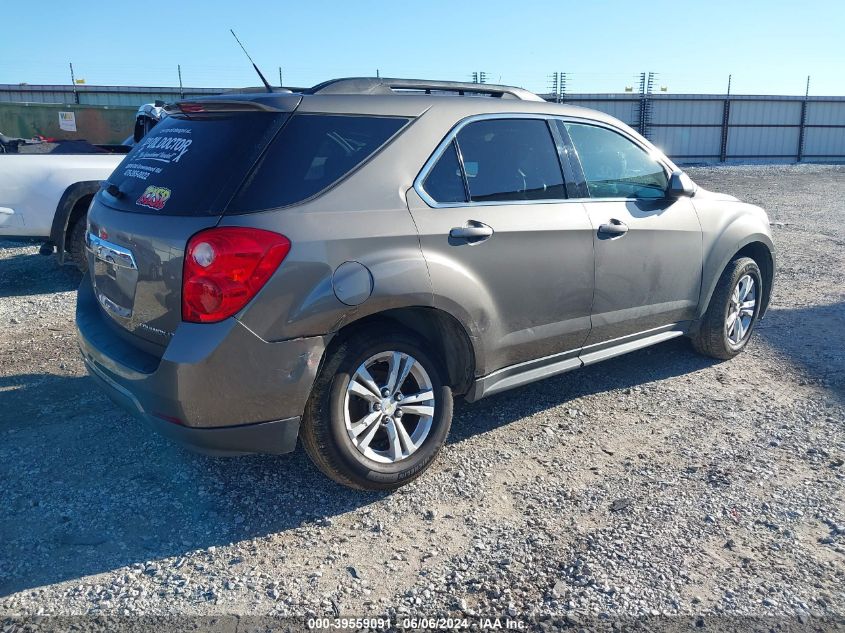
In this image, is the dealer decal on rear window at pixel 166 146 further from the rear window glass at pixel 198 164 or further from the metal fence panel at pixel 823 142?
the metal fence panel at pixel 823 142

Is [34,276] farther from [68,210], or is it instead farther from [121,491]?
[121,491]

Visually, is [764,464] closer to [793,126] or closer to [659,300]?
[659,300]

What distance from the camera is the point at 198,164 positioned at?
3229 millimetres

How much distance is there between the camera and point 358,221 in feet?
10.5

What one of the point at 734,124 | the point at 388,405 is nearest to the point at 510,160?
the point at 388,405

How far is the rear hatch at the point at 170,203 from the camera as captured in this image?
3.03 meters

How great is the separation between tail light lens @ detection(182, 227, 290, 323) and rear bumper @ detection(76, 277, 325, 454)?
0.26ft

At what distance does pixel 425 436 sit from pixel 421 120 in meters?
1.54

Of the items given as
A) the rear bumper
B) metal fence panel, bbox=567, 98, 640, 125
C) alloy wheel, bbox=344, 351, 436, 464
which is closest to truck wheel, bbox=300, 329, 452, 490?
alloy wheel, bbox=344, 351, 436, 464

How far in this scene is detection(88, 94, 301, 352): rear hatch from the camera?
3033 mm

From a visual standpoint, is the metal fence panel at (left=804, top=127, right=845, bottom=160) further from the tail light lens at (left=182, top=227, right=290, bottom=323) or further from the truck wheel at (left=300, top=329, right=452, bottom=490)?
the tail light lens at (left=182, top=227, right=290, bottom=323)

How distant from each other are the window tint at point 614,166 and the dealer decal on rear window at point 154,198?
2298mm

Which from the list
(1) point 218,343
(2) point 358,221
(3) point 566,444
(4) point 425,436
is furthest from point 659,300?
(1) point 218,343

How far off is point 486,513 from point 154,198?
2084 millimetres
